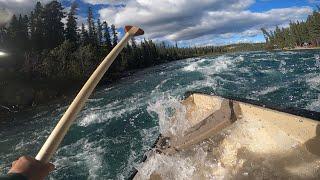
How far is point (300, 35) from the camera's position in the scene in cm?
12494

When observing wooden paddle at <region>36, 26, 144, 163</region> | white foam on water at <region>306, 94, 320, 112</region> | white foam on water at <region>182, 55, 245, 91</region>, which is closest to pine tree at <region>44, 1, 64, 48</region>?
white foam on water at <region>182, 55, 245, 91</region>

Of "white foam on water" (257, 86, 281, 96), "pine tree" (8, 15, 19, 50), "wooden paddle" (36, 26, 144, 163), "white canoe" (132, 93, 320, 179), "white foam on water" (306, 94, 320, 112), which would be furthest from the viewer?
"pine tree" (8, 15, 19, 50)

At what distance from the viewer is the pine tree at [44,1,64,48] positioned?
78438 mm

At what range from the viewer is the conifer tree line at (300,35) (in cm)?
11100

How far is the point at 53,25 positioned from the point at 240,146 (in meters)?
81.3

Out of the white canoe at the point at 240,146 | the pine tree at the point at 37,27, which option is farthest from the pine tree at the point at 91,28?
the white canoe at the point at 240,146


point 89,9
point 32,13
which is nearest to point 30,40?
point 32,13

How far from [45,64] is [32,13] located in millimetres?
32383

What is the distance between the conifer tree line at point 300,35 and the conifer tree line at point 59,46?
53.4 m

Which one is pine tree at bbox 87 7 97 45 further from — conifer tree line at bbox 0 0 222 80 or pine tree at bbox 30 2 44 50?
pine tree at bbox 30 2 44 50

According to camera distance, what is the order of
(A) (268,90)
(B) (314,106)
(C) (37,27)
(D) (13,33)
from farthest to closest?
(C) (37,27) < (D) (13,33) < (A) (268,90) < (B) (314,106)

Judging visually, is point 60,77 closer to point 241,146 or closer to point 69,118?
point 241,146

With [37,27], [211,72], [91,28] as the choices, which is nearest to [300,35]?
[91,28]

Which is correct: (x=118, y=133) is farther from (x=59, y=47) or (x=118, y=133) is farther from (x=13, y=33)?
(x=13, y=33)
